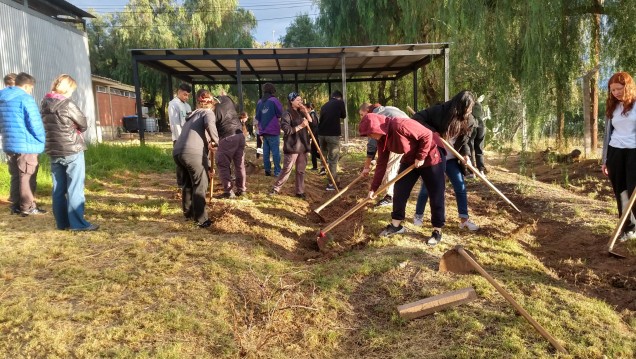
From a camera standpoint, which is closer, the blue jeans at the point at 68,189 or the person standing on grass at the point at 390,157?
the blue jeans at the point at 68,189

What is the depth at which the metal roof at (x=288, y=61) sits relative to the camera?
1002 cm

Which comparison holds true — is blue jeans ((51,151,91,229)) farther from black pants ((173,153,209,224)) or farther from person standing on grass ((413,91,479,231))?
person standing on grass ((413,91,479,231))

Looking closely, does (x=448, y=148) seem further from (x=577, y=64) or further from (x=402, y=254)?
(x=577, y=64)

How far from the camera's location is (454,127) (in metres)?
4.70

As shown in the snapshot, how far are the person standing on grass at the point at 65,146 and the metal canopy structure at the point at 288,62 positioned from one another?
531 centimetres

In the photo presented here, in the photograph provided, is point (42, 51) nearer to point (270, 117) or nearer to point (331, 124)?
point (270, 117)

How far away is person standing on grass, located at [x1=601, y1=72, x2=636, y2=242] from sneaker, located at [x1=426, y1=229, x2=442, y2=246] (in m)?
1.73

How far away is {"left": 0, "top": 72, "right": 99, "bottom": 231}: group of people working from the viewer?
4.34m

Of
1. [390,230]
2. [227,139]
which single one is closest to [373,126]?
[390,230]

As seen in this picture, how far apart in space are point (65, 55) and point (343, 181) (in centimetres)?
992

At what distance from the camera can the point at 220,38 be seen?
24094 mm

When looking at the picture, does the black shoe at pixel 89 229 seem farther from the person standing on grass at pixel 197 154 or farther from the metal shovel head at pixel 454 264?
the metal shovel head at pixel 454 264

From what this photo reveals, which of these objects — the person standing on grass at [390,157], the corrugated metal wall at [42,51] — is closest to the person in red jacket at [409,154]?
the person standing on grass at [390,157]

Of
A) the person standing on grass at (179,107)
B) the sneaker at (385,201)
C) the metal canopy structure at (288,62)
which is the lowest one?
the sneaker at (385,201)
